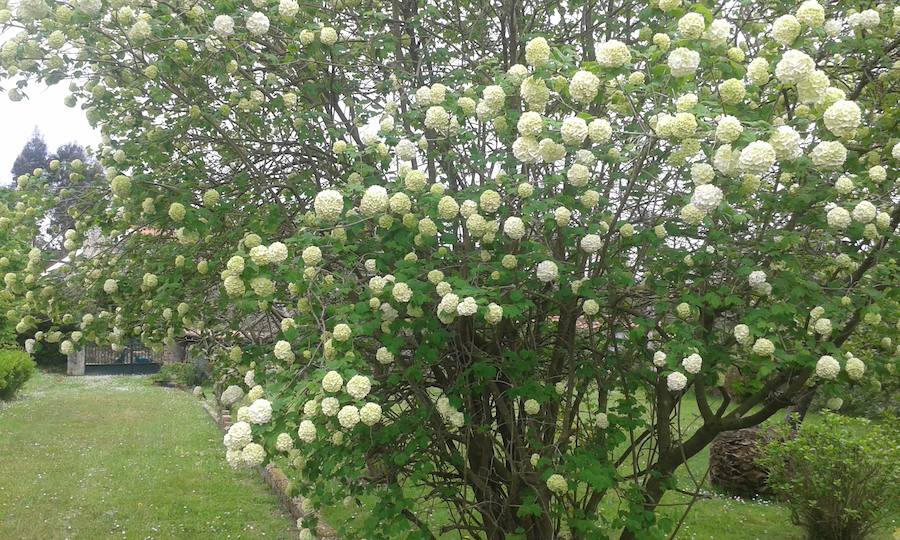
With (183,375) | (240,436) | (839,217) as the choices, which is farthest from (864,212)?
(183,375)

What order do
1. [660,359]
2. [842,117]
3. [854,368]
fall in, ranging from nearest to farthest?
[842,117]
[854,368]
[660,359]

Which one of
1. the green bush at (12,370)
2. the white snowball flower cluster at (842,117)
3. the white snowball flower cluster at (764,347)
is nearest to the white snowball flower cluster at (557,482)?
the white snowball flower cluster at (764,347)

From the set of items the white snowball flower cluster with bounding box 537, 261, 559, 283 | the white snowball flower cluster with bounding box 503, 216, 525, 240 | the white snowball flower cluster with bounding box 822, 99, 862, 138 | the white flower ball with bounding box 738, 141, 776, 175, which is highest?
the white snowball flower cluster with bounding box 822, 99, 862, 138

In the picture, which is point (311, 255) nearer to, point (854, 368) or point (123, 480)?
point (854, 368)

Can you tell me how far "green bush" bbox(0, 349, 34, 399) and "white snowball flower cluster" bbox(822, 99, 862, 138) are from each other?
50.9 ft

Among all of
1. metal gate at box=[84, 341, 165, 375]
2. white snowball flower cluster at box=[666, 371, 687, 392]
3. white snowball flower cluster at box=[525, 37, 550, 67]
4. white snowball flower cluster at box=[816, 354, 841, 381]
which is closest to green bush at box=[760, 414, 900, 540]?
white snowball flower cluster at box=[816, 354, 841, 381]

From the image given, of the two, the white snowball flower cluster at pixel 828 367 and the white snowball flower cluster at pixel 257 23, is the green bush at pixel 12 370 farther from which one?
the white snowball flower cluster at pixel 828 367

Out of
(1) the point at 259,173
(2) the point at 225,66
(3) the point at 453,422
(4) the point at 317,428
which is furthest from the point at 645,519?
(2) the point at 225,66

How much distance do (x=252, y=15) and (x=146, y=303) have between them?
6.12ft

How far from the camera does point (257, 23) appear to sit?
11.5 feet

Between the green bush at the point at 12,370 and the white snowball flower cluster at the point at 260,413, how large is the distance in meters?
13.9

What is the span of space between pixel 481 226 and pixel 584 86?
833mm

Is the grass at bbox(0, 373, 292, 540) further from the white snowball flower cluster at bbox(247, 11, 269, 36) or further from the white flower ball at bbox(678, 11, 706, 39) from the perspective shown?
the white flower ball at bbox(678, 11, 706, 39)

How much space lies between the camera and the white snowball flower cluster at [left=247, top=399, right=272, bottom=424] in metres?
2.69
